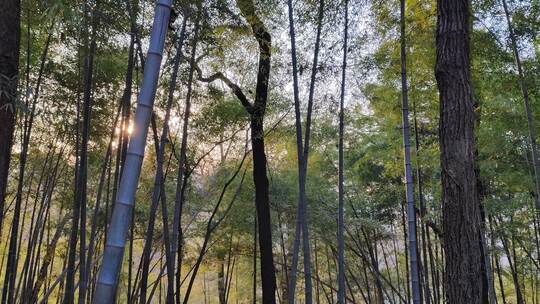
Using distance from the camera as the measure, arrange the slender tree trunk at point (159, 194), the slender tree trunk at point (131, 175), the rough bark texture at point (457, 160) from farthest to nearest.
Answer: the slender tree trunk at point (159, 194)
the rough bark texture at point (457, 160)
the slender tree trunk at point (131, 175)

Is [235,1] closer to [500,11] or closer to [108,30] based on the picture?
[108,30]

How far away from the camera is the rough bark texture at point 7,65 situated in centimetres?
237

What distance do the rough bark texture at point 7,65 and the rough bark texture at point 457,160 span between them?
2.59 meters

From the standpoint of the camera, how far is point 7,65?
2383mm

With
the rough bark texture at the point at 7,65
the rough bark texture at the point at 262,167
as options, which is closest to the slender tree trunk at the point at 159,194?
the rough bark texture at the point at 262,167

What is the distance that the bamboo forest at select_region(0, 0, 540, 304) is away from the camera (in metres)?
2.76

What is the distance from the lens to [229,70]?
572 cm

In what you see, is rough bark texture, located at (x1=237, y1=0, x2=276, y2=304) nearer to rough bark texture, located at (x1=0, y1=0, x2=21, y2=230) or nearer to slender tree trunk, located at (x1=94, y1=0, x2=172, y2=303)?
rough bark texture, located at (x1=0, y1=0, x2=21, y2=230)

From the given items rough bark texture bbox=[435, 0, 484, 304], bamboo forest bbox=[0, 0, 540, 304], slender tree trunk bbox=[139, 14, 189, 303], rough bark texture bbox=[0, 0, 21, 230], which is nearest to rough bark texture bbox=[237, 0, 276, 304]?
bamboo forest bbox=[0, 0, 540, 304]

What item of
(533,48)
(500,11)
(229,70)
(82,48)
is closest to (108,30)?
(82,48)

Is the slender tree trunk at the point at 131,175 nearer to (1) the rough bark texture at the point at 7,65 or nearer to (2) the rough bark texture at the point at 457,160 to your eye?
(1) the rough bark texture at the point at 7,65

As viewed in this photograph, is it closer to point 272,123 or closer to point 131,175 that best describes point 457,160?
point 131,175

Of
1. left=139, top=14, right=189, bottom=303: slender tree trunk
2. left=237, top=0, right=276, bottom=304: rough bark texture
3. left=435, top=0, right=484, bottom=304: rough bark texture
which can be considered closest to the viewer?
left=435, top=0, right=484, bottom=304: rough bark texture

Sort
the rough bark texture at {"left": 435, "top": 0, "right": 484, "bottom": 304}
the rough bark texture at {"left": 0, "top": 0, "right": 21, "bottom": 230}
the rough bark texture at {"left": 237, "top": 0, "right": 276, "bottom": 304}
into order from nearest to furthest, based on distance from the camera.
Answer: the rough bark texture at {"left": 0, "top": 0, "right": 21, "bottom": 230}
the rough bark texture at {"left": 435, "top": 0, "right": 484, "bottom": 304}
the rough bark texture at {"left": 237, "top": 0, "right": 276, "bottom": 304}
